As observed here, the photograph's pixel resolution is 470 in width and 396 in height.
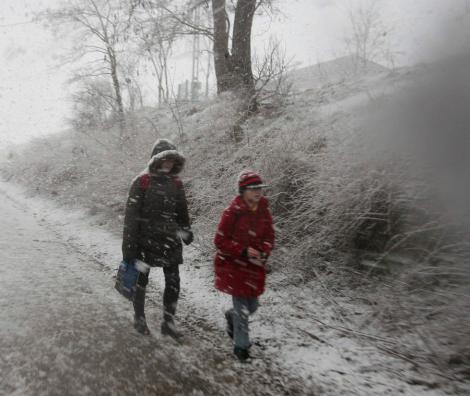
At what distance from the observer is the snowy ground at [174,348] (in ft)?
9.22

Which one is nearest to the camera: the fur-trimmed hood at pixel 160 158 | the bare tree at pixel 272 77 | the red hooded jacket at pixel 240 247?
the red hooded jacket at pixel 240 247

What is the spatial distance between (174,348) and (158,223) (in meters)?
1.24

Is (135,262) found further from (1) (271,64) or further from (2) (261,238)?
(1) (271,64)

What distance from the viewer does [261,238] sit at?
3184 millimetres

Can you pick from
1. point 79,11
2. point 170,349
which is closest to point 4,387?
point 170,349

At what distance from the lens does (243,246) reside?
3062mm

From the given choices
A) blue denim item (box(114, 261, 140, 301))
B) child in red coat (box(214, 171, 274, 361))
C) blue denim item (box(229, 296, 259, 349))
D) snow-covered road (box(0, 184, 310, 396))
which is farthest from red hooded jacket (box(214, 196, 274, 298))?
blue denim item (box(114, 261, 140, 301))

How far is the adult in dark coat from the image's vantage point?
3295 mm

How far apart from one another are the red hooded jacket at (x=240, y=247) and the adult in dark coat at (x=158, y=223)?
1.98 ft

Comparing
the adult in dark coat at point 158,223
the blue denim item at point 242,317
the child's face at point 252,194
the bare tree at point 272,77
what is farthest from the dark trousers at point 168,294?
the bare tree at point 272,77

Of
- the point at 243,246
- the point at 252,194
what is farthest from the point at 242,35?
the point at 243,246

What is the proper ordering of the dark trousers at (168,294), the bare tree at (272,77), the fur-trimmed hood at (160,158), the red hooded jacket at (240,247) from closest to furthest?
the red hooded jacket at (240,247)
the fur-trimmed hood at (160,158)
the dark trousers at (168,294)
the bare tree at (272,77)

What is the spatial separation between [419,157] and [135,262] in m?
3.36

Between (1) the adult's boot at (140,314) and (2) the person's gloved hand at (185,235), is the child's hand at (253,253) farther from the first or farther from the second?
(1) the adult's boot at (140,314)
